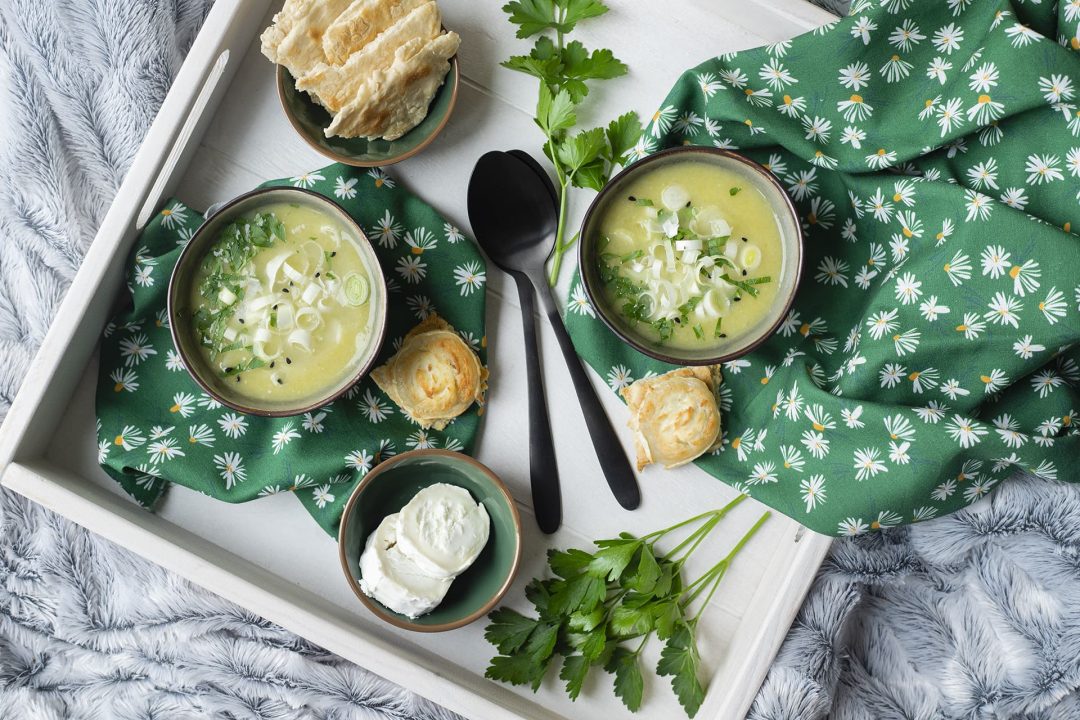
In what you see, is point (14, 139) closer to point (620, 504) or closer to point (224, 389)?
point (224, 389)

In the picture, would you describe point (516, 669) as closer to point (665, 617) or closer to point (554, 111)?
point (665, 617)

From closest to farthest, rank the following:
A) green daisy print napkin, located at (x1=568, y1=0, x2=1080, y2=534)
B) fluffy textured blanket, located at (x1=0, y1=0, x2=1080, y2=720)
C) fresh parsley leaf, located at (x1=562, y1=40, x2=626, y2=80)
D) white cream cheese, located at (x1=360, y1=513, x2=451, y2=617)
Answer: green daisy print napkin, located at (x1=568, y1=0, x2=1080, y2=534)
white cream cheese, located at (x1=360, y1=513, x2=451, y2=617)
fresh parsley leaf, located at (x1=562, y1=40, x2=626, y2=80)
fluffy textured blanket, located at (x1=0, y1=0, x2=1080, y2=720)

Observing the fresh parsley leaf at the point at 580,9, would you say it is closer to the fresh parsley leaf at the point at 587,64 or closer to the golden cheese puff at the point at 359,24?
the fresh parsley leaf at the point at 587,64

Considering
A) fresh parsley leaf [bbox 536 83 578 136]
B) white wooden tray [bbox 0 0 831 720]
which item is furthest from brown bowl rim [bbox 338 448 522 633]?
fresh parsley leaf [bbox 536 83 578 136]

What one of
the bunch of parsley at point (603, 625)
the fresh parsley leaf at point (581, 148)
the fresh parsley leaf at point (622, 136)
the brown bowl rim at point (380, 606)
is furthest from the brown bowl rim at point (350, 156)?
the bunch of parsley at point (603, 625)

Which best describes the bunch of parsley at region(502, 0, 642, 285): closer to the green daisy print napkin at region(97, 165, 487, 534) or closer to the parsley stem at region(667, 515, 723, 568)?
the green daisy print napkin at region(97, 165, 487, 534)

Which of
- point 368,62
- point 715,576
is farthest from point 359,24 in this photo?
point 715,576
